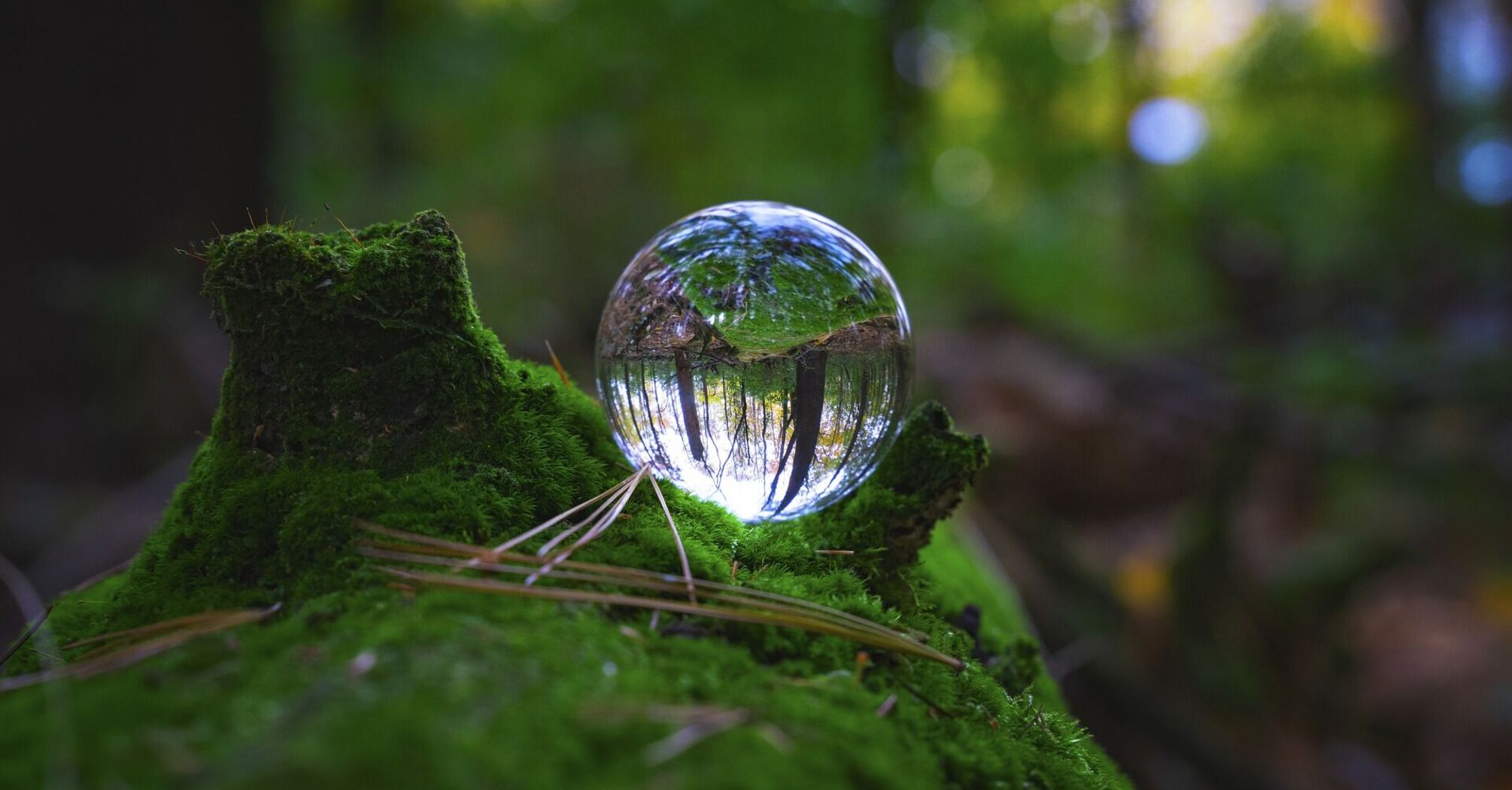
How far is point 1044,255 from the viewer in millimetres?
14109

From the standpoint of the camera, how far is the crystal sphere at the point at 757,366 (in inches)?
82.0

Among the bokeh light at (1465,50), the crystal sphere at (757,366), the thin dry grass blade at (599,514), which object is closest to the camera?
the thin dry grass blade at (599,514)

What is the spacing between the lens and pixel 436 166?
37.1 ft

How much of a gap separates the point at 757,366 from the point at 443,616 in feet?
3.12

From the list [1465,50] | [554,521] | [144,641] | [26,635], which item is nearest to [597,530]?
[554,521]

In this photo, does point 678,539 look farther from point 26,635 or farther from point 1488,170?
point 1488,170

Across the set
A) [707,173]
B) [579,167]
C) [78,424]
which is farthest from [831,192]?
[78,424]

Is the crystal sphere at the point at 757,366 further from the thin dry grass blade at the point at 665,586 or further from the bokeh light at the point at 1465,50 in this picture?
the bokeh light at the point at 1465,50

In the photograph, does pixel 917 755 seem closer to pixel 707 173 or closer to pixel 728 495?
pixel 728 495

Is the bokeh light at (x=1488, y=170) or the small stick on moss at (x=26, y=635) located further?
the bokeh light at (x=1488, y=170)

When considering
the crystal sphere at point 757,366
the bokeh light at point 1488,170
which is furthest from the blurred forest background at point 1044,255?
the crystal sphere at point 757,366

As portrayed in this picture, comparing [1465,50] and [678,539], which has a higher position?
[1465,50]

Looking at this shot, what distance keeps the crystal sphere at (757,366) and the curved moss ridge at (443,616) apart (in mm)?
94

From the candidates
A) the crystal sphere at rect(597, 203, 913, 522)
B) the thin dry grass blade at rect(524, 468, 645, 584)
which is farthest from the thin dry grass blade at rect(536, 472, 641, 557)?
the crystal sphere at rect(597, 203, 913, 522)
